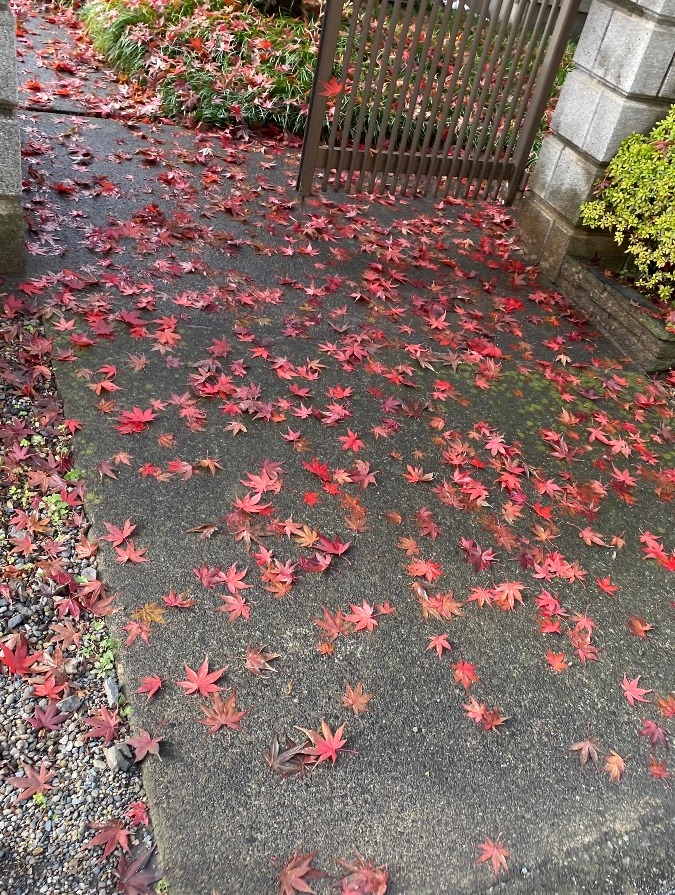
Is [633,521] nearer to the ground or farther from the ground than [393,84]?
nearer to the ground

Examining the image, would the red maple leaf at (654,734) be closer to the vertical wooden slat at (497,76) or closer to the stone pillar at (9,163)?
the stone pillar at (9,163)

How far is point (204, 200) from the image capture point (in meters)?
5.30

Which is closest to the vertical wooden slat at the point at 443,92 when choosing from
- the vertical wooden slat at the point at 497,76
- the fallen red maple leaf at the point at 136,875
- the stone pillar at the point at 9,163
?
A: the vertical wooden slat at the point at 497,76

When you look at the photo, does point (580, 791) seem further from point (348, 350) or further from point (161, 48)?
point (161, 48)

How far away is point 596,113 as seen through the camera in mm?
4676

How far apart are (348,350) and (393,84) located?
232cm

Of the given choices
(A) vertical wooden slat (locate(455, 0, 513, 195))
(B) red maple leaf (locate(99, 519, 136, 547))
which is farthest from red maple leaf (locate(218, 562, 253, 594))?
(A) vertical wooden slat (locate(455, 0, 513, 195))

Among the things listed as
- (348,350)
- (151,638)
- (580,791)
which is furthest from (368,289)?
(580,791)

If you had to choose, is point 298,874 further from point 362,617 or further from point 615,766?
point 615,766

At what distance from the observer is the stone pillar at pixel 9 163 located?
3.23m

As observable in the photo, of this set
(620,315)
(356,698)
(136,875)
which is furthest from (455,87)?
(136,875)

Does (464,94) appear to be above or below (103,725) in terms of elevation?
above

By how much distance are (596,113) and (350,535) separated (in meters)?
3.65

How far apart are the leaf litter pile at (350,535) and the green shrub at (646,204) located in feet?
1.91
